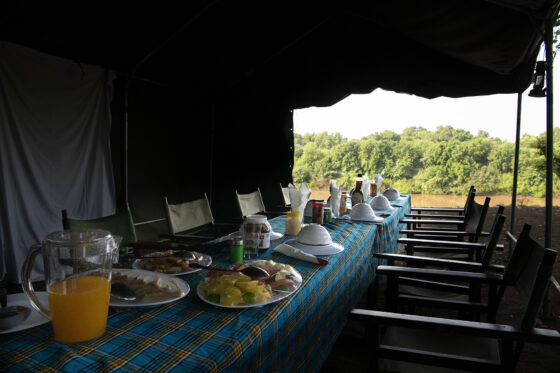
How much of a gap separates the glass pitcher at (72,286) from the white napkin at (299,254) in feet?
2.52

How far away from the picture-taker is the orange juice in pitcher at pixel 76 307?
667mm

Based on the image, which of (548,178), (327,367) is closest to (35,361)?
(327,367)

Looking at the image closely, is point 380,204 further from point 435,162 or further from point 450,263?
point 435,162

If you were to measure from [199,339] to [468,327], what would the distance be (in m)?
0.79

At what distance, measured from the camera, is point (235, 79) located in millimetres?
4879

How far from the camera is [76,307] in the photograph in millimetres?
672

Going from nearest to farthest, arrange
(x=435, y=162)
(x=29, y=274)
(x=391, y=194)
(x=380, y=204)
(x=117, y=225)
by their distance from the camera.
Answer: (x=29, y=274), (x=117, y=225), (x=380, y=204), (x=391, y=194), (x=435, y=162)

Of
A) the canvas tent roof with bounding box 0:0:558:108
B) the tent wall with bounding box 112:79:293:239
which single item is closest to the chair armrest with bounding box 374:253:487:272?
the canvas tent roof with bounding box 0:0:558:108

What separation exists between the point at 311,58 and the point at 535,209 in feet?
20.3

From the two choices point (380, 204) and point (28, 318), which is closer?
point (28, 318)

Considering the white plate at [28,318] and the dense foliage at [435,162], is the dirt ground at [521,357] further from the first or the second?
the dense foliage at [435,162]

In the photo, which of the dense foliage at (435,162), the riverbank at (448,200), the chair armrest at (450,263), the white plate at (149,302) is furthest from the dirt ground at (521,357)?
the dense foliage at (435,162)

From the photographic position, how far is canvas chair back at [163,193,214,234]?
7.49ft

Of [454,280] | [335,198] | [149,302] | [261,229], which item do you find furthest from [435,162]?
[149,302]
